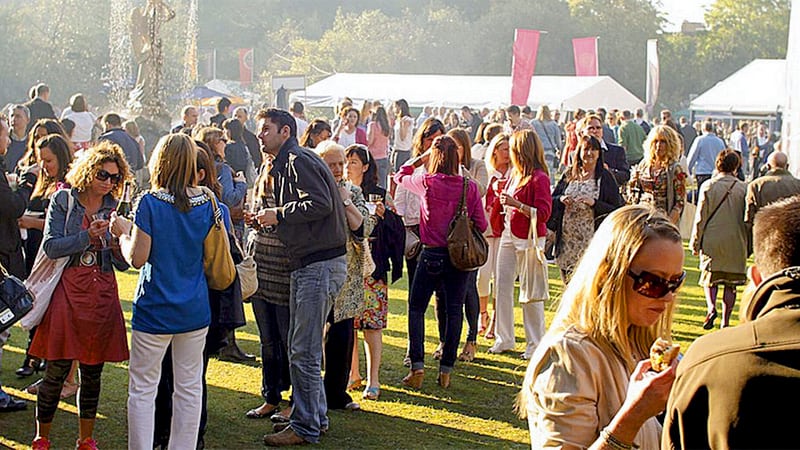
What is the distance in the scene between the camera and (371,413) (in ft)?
24.1

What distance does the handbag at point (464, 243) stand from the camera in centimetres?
789

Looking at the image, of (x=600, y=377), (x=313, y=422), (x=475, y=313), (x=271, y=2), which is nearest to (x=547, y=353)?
(x=600, y=377)

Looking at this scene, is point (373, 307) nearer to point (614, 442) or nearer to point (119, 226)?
point (119, 226)

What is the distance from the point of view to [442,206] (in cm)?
803

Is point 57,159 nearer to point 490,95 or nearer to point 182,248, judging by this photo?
point 182,248

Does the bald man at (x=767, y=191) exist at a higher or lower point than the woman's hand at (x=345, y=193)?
lower

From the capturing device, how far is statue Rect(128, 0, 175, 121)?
21.7m

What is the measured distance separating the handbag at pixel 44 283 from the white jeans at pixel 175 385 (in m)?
0.72

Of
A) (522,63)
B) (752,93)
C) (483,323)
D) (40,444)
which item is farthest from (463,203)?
(752,93)

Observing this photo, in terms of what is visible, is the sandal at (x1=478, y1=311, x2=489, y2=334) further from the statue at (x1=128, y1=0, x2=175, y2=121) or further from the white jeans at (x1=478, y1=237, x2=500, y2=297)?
the statue at (x1=128, y1=0, x2=175, y2=121)

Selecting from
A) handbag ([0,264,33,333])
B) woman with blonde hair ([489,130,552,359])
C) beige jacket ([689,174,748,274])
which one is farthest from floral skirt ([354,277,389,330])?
beige jacket ([689,174,748,274])

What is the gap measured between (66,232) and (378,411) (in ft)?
8.77

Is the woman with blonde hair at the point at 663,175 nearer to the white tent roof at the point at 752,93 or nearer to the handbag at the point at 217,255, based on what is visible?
the handbag at the point at 217,255

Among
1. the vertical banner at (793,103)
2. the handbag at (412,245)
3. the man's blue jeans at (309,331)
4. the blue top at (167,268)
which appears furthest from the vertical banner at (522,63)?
the blue top at (167,268)
